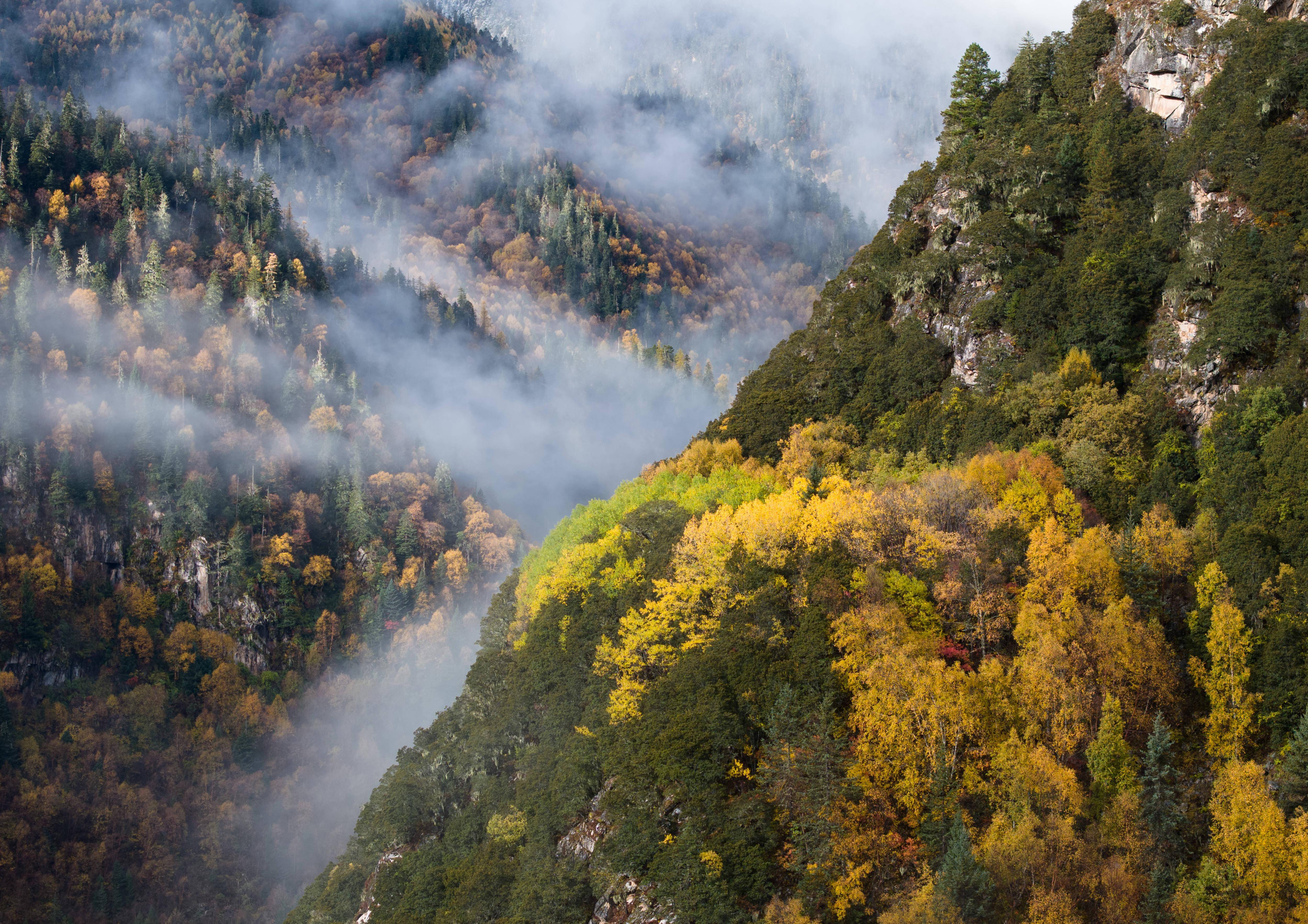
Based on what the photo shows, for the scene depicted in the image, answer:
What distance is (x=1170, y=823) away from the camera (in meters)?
54.7

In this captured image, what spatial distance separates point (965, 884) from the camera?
52.7 metres

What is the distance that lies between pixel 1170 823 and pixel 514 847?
44503 mm

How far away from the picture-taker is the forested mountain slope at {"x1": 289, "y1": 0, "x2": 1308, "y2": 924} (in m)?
57.8

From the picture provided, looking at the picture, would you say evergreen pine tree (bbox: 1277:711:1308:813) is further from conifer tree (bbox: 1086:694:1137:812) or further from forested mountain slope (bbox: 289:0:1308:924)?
conifer tree (bbox: 1086:694:1137:812)

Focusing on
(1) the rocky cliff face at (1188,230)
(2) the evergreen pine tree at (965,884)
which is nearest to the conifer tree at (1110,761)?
(2) the evergreen pine tree at (965,884)

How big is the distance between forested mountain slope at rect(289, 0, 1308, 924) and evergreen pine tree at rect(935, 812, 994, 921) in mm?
251

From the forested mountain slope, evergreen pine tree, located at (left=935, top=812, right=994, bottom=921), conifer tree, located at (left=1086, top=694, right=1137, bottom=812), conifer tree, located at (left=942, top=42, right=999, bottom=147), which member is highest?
conifer tree, located at (left=942, top=42, right=999, bottom=147)

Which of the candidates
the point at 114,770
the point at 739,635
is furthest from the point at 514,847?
the point at 114,770

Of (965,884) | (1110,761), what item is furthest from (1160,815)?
(965,884)

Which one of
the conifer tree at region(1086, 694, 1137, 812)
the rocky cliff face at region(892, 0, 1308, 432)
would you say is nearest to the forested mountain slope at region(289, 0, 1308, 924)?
the conifer tree at region(1086, 694, 1137, 812)

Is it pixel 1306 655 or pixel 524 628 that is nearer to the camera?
pixel 1306 655

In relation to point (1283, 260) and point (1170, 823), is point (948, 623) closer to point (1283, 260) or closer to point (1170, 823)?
point (1170, 823)

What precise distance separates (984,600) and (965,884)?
61.7 ft

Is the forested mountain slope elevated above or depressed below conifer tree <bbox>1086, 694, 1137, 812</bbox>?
above
